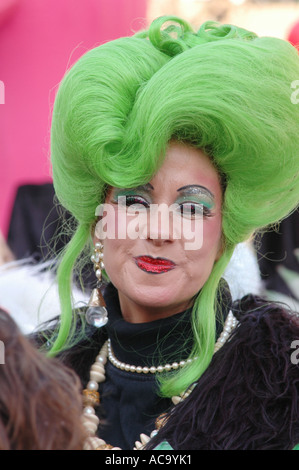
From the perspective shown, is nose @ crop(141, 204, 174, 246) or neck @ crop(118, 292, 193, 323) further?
neck @ crop(118, 292, 193, 323)

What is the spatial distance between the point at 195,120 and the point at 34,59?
1.82m

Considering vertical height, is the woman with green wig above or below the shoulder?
above

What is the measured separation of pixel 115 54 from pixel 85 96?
11 centimetres

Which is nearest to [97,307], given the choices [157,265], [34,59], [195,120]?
[157,265]

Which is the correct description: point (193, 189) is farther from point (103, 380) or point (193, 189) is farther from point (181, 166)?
point (103, 380)

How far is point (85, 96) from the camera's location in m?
1.46

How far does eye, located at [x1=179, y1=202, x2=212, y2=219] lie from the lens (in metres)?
1.45

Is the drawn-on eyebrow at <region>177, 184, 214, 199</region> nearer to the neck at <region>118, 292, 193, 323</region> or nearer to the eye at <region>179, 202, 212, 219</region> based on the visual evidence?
the eye at <region>179, 202, 212, 219</region>

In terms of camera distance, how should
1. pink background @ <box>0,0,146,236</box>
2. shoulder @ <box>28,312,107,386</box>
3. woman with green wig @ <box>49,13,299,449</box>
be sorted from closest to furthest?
woman with green wig @ <box>49,13,299,449</box>, shoulder @ <box>28,312,107,386</box>, pink background @ <box>0,0,146,236</box>

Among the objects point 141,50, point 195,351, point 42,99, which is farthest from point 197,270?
point 42,99

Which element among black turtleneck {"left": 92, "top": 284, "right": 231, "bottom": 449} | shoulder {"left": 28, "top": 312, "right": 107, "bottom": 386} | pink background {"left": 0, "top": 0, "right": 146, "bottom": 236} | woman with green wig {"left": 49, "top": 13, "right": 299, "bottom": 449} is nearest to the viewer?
woman with green wig {"left": 49, "top": 13, "right": 299, "bottom": 449}

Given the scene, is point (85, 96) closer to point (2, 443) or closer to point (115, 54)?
point (115, 54)

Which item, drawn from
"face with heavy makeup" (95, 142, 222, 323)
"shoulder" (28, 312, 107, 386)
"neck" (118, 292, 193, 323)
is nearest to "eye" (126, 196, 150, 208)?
"face with heavy makeup" (95, 142, 222, 323)

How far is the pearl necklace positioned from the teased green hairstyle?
0.03 metres
